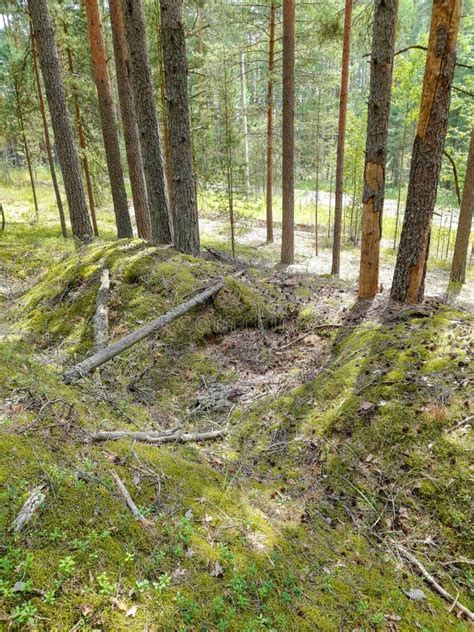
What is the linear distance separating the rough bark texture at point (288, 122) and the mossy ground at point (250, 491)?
31.5 ft

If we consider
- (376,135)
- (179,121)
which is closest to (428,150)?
(376,135)

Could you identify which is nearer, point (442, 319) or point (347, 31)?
point (442, 319)

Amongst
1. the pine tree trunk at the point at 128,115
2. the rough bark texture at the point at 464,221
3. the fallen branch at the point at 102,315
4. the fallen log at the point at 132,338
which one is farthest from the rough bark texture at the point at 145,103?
the rough bark texture at the point at 464,221

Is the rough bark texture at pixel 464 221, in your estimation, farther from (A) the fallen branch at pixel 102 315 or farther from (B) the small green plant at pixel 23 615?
(B) the small green plant at pixel 23 615

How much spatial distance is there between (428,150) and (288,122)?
9.21 metres

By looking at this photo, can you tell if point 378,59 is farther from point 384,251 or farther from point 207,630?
point 384,251

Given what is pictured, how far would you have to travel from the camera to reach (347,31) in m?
11.4

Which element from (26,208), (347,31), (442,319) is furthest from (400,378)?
(26,208)

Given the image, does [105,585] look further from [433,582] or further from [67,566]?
[433,582]

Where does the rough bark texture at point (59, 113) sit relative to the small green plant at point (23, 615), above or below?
above

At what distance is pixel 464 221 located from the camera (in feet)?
40.2

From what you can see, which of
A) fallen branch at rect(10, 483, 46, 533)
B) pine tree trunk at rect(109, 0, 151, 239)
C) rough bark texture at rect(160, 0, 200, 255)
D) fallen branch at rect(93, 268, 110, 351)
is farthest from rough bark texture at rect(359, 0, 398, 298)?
pine tree trunk at rect(109, 0, 151, 239)

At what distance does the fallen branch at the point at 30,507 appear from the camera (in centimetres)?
195

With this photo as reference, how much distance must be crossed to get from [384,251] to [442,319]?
17.0m
